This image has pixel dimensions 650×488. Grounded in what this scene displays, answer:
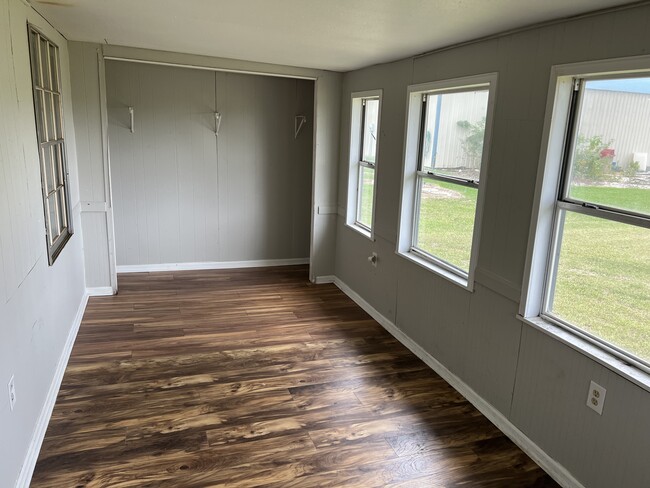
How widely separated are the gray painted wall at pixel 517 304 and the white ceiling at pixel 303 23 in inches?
5.2

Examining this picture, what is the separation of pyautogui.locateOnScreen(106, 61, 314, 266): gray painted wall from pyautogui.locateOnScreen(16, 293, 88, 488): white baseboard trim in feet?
6.16

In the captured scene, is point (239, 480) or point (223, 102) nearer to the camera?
point (239, 480)

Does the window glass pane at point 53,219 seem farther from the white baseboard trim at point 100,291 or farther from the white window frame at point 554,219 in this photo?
the white window frame at point 554,219

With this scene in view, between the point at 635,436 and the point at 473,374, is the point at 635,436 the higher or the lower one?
the higher one

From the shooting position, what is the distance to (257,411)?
2.87 metres

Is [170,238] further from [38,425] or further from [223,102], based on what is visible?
[38,425]

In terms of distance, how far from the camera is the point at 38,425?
2.46 m

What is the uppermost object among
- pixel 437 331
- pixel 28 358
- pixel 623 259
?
pixel 623 259

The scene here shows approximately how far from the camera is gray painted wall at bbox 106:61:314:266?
5.14 m

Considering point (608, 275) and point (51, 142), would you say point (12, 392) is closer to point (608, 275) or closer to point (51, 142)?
point (51, 142)

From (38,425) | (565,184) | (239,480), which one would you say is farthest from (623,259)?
(38,425)

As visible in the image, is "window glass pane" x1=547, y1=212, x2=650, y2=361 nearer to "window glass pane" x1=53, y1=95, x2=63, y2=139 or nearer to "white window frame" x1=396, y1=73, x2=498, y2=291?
"white window frame" x1=396, y1=73, x2=498, y2=291

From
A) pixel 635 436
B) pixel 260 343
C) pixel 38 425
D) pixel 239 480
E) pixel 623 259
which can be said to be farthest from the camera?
pixel 260 343

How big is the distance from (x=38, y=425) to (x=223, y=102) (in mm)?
3851
